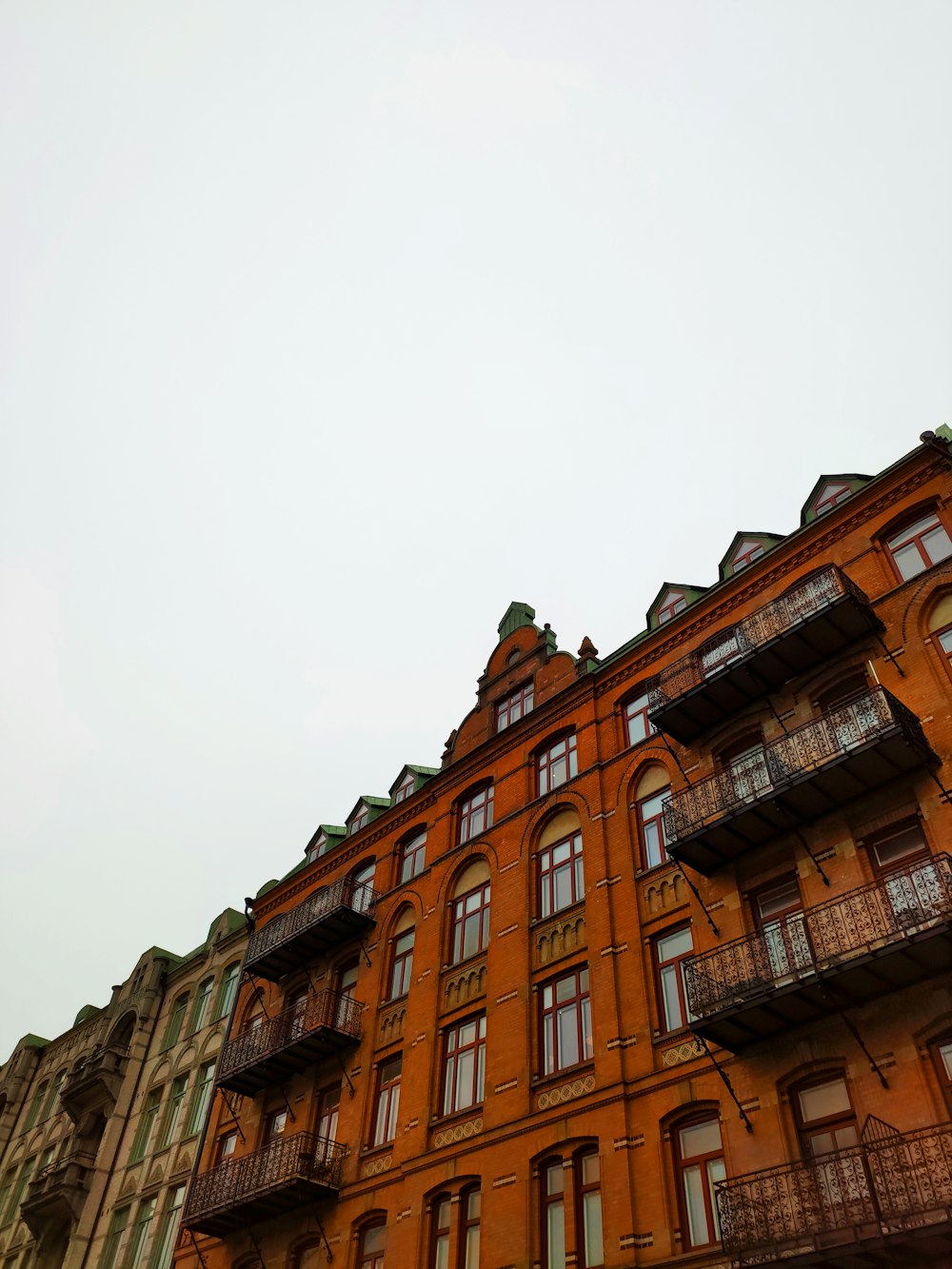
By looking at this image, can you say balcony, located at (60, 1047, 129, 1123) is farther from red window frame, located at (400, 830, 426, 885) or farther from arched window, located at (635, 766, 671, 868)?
arched window, located at (635, 766, 671, 868)

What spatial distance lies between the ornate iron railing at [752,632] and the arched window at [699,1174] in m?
8.10

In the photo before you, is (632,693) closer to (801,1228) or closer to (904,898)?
(904,898)

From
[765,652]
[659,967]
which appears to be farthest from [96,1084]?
[765,652]

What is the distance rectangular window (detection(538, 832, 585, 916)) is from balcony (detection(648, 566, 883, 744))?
3.75 m

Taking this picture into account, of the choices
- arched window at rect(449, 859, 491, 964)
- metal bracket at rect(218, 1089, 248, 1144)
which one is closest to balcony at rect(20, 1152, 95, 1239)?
metal bracket at rect(218, 1089, 248, 1144)

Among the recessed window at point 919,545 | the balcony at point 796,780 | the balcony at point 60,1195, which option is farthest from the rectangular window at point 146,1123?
the recessed window at point 919,545

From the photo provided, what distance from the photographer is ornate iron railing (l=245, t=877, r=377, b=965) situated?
29094 millimetres

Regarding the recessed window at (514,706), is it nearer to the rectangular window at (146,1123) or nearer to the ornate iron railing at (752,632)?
the ornate iron railing at (752,632)

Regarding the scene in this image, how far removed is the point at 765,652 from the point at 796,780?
3340 millimetres

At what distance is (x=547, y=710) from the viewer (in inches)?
1077

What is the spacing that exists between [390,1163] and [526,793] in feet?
29.3

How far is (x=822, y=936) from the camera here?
16672 millimetres

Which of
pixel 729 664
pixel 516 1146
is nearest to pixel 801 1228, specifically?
pixel 516 1146

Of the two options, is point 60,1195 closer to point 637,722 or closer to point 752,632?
point 637,722
